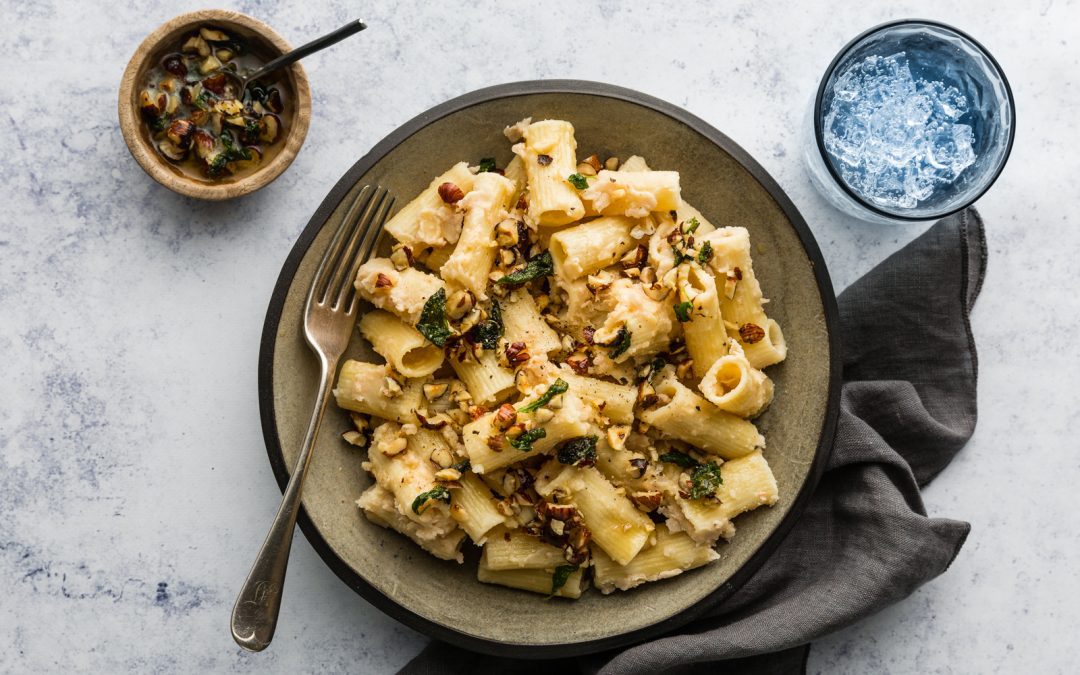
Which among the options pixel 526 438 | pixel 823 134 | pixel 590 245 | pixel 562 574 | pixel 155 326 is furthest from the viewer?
pixel 155 326

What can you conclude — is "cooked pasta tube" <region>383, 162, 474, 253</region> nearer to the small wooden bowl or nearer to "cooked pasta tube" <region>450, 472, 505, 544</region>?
the small wooden bowl

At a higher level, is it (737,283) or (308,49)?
(308,49)

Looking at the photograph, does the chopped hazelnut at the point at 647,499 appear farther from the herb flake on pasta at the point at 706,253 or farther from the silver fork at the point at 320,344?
the silver fork at the point at 320,344

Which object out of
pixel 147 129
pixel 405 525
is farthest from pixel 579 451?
pixel 147 129

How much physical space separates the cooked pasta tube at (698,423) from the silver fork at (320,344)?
35.4 inches

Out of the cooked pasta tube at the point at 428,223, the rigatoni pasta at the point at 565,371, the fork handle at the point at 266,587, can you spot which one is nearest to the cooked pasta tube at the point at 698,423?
the rigatoni pasta at the point at 565,371

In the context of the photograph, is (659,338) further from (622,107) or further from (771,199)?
(622,107)

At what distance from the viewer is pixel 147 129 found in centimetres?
260

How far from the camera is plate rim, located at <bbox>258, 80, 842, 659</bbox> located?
8.05 feet

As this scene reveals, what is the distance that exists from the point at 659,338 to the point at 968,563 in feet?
4.52

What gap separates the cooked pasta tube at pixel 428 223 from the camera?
8.07ft

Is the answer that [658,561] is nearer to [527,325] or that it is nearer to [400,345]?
[527,325]

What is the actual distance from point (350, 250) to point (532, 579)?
1078 millimetres

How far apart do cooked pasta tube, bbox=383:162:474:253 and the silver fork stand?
8cm
